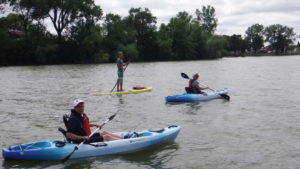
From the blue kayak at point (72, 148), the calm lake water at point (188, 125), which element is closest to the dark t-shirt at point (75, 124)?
the blue kayak at point (72, 148)

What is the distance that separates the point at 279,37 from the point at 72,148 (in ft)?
421

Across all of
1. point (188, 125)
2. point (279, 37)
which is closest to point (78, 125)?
point (188, 125)

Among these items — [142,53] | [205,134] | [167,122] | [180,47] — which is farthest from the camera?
[180,47]

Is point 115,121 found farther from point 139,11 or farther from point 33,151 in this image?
point 139,11

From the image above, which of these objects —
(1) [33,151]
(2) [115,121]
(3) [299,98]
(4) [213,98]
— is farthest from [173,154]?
(3) [299,98]

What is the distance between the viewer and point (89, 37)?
5831 cm

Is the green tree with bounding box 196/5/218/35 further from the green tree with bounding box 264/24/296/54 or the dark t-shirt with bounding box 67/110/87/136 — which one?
the dark t-shirt with bounding box 67/110/87/136

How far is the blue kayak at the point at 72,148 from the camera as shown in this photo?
7.56 metres

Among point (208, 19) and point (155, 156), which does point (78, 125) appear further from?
point (208, 19)

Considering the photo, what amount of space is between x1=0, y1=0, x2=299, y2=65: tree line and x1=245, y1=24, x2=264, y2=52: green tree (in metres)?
54.3

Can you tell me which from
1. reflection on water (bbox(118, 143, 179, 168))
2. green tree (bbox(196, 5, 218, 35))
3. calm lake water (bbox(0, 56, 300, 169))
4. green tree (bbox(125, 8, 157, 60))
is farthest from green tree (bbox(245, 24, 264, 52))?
reflection on water (bbox(118, 143, 179, 168))

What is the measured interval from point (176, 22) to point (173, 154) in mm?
70990

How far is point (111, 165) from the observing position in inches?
297

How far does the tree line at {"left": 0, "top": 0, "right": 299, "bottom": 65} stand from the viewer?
185ft
